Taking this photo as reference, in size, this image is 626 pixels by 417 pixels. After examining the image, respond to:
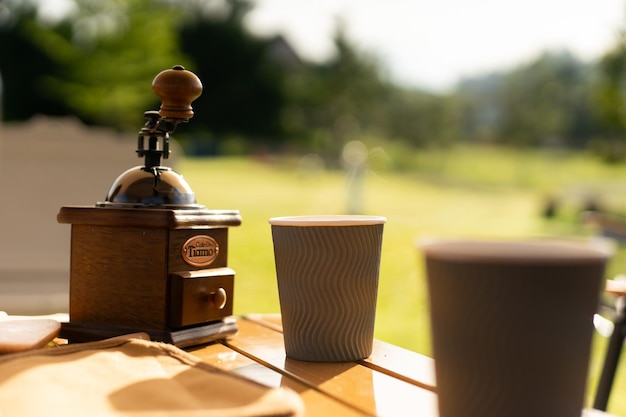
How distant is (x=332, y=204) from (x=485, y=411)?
1218 cm

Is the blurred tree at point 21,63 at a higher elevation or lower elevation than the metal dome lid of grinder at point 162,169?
higher

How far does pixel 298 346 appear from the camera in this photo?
2.54 ft

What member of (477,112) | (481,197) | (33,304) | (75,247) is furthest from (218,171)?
(75,247)

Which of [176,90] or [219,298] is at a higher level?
[176,90]

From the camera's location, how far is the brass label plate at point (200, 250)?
2.80ft

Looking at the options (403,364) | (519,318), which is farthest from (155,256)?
(519,318)

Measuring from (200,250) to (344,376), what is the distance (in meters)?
0.28

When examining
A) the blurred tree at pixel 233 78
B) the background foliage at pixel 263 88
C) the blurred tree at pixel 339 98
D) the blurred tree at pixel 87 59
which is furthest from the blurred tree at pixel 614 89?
the blurred tree at pixel 87 59

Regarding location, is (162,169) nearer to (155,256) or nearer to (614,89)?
(155,256)

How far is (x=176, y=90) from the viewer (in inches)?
34.3

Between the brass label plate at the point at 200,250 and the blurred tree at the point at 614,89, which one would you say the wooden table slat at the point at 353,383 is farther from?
the blurred tree at the point at 614,89

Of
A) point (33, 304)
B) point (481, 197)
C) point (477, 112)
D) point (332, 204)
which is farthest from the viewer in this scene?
point (477, 112)

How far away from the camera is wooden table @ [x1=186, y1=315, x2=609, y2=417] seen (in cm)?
61

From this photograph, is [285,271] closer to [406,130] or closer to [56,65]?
[56,65]
